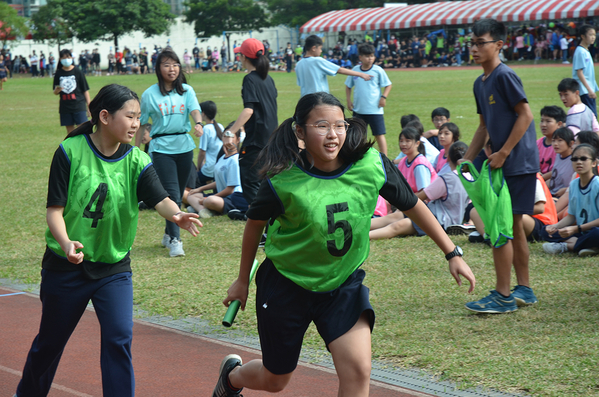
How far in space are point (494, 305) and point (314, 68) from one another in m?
6.21

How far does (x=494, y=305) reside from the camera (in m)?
4.88

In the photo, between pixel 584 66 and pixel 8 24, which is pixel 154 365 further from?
pixel 8 24

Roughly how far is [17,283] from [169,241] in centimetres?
155

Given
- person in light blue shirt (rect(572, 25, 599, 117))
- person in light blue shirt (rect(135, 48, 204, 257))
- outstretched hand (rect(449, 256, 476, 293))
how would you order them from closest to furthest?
outstretched hand (rect(449, 256, 476, 293))
person in light blue shirt (rect(135, 48, 204, 257))
person in light blue shirt (rect(572, 25, 599, 117))

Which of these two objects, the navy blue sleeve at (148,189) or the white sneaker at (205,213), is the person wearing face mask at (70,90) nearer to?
the white sneaker at (205,213)

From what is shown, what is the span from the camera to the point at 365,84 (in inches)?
434

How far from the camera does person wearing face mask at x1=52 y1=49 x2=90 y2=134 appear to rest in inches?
554

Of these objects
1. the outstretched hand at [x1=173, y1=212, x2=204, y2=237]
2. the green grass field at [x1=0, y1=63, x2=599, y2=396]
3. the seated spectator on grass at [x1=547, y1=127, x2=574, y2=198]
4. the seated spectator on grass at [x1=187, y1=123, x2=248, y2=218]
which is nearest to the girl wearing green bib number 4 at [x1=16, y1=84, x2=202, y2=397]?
the outstretched hand at [x1=173, y1=212, x2=204, y2=237]

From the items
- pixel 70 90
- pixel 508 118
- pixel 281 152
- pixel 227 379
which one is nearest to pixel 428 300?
pixel 508 118

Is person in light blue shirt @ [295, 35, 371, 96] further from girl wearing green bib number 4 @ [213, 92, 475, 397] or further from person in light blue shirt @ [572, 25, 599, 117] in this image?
girl wearing green bib number 4 @ [213, 92, 475, 397]

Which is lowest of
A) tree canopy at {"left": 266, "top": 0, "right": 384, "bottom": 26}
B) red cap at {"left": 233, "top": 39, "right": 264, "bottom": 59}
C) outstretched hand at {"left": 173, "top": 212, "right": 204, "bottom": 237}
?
outstretched hand at {"left": 173, "top": 212, "right": 204, "bottom": 237}

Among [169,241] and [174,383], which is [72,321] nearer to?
[174,383]

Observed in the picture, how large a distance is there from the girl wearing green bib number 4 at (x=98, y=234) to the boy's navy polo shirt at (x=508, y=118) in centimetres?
251

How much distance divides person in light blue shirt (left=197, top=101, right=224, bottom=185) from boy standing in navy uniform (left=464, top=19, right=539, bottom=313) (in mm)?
5612
